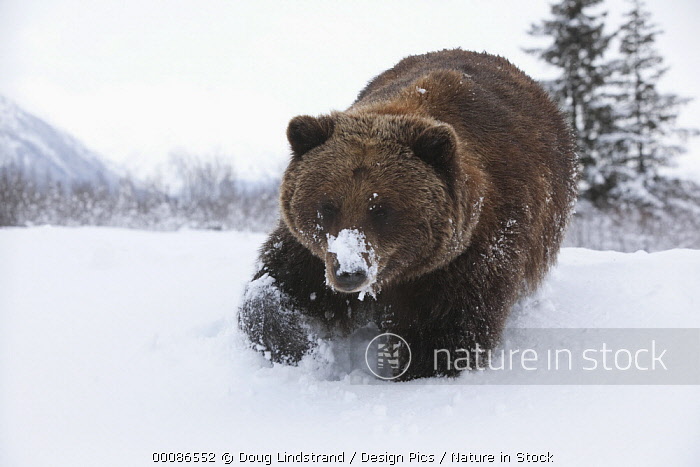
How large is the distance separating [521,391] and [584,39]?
21.9 meters

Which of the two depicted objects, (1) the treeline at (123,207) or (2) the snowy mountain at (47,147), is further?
(2) the snowy mountain at (47,147)

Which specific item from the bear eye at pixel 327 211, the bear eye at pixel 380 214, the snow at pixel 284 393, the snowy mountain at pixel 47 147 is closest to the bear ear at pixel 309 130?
the bear eye at pixel 327 211

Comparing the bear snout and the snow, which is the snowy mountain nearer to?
the snow

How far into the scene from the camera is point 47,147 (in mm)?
137500

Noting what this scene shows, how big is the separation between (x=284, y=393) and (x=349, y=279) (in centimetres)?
97

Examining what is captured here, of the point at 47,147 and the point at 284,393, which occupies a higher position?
the point at 47,147

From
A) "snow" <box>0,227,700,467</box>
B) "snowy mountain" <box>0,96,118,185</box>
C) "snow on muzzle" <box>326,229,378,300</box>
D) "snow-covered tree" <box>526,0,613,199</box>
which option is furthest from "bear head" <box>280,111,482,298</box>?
"snowy mountain" <box>0,96,118,185</box>

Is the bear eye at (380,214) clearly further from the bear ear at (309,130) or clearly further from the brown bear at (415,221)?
the bear ear at (309,130)

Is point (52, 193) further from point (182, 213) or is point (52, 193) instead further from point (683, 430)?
point (683, 430)

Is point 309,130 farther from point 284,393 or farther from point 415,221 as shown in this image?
point 284,393

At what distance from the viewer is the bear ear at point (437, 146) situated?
11.6 ft

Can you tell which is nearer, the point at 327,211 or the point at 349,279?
the point at 349,279

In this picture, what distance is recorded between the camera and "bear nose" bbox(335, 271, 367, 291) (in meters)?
3.22

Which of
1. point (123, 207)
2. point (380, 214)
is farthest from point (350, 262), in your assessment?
point (123, 207)
